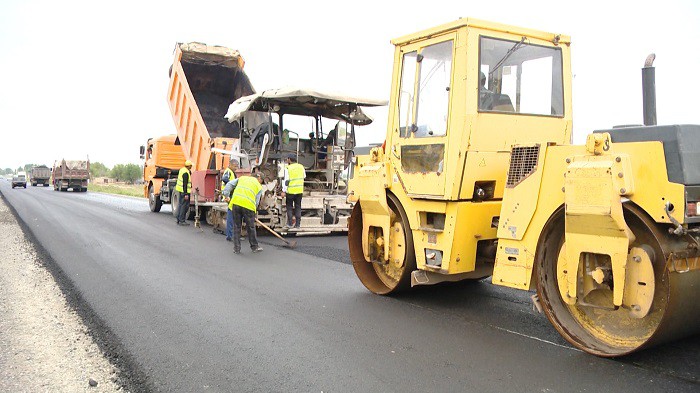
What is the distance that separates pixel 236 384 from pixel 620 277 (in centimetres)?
239

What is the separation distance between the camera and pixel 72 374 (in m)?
3.73

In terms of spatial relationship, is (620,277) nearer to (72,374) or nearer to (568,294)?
(568,294)

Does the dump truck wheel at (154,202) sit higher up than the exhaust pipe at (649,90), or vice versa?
the exhaust pipe at (649,90)

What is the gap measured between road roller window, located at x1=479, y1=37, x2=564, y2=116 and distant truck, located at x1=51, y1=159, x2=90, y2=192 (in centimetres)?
3833

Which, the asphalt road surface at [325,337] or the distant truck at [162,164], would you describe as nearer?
the asphalt road surface at [325,337]

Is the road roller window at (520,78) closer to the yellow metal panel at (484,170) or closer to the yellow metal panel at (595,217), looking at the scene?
the yellow metal panel at (484,170)

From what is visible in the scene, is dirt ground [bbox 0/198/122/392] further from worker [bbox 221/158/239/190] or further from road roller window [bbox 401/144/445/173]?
worker [bbox 221/158/239/190]

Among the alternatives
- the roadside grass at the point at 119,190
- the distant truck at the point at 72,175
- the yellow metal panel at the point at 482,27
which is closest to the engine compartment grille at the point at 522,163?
the yellow metal panel at the point at 482,27

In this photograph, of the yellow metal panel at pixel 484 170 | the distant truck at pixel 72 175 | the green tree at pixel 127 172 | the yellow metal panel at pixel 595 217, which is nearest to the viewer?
the yellow metal panel at pixel 595 217

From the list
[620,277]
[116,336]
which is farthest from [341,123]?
[620,277]

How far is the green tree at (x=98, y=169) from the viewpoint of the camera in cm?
8988

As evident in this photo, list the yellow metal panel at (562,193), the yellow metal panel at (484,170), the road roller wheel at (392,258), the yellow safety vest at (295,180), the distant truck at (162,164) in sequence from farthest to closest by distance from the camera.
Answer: the distant truck at (162,164) → the yellow safety vest at (295,180) → the road roller wheel at (392,258) → the yellow metal panel at (484,170) → the yellow metal panel at (562,193)

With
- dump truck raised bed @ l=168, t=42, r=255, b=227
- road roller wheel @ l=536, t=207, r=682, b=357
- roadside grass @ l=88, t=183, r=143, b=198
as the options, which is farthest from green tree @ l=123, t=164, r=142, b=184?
road roller wheel @ l=536, t=207, r=682, b=357

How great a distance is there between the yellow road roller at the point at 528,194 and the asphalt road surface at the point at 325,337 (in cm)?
27
